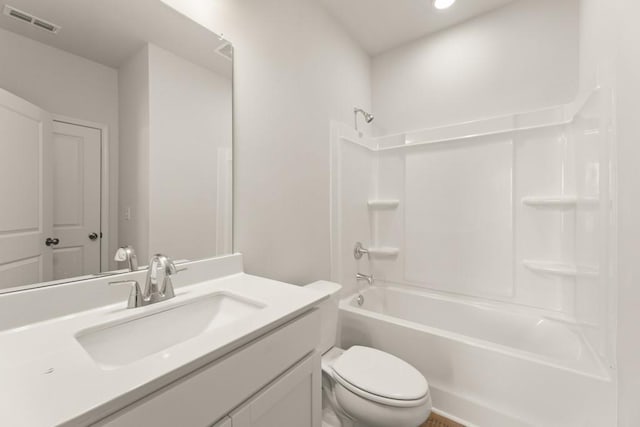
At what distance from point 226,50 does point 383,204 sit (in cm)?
165

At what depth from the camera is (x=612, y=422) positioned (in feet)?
3.51

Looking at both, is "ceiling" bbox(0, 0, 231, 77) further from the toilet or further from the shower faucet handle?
the shower faucet handle

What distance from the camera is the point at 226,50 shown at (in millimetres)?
1328

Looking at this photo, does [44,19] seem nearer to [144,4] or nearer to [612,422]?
[144,4]

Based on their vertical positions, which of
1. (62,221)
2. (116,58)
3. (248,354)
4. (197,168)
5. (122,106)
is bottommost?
(248,354)

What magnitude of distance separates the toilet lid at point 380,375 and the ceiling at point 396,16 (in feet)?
7.61

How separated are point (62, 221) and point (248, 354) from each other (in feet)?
2.48

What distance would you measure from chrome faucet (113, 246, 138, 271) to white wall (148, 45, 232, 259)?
78 millimetres

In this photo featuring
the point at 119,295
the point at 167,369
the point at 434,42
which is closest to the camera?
Answer: the point at 167,369

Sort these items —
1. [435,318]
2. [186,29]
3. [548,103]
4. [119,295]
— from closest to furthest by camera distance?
1. [119,295]
2. [186,29]
3. [548,103]
4. [435,318]

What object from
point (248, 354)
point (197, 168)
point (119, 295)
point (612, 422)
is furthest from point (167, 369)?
point (612, 422)

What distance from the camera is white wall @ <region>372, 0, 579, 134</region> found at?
1.78 metres

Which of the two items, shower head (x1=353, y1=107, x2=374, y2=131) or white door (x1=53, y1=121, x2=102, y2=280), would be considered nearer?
white door (x1=53, y1=121, x2=102, y2=280)

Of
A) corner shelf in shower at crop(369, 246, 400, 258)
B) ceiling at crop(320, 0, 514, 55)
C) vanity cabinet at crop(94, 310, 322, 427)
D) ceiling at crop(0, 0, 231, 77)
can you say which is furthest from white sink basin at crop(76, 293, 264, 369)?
ceiling at crop(320, 0, 514, 55)
